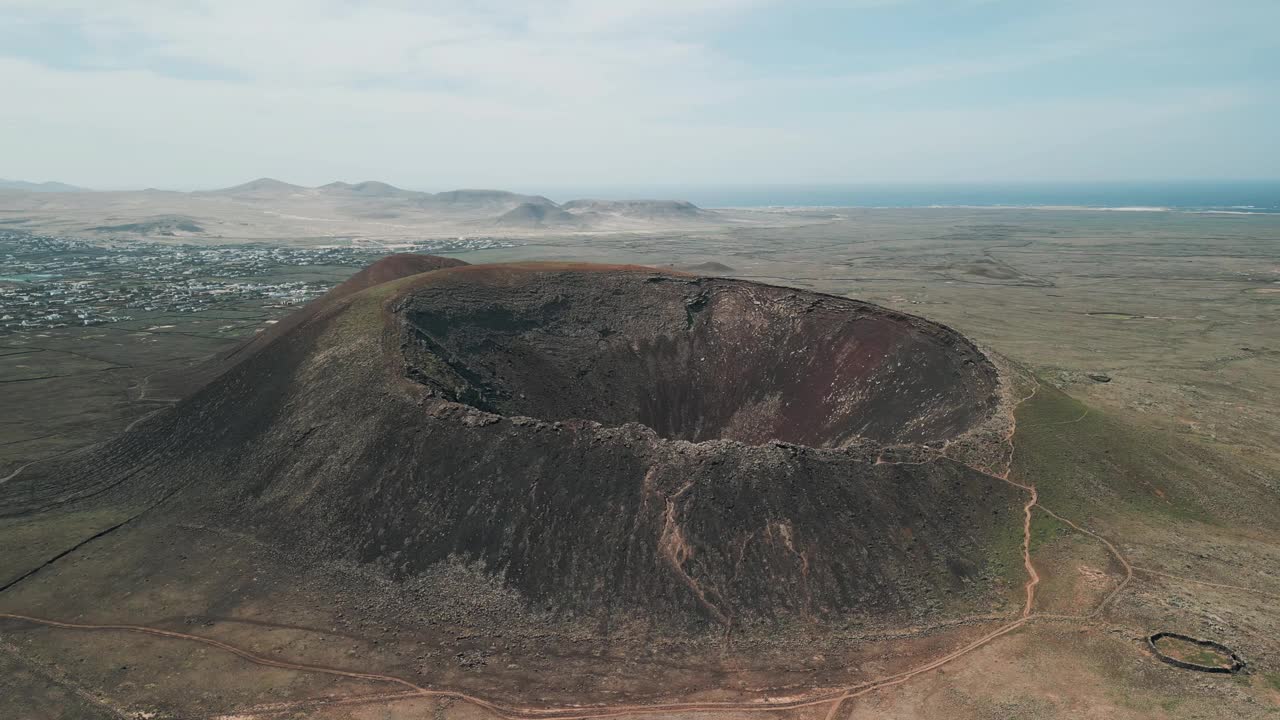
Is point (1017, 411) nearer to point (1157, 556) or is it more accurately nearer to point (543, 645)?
→ point (1157, 556)

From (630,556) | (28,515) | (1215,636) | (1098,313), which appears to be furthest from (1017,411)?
(1098,313)

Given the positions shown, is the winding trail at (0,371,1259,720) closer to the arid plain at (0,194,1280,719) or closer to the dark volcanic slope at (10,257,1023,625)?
→ the arid plain at (0,194,1280,719)

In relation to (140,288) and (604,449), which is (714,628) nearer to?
(604,449)

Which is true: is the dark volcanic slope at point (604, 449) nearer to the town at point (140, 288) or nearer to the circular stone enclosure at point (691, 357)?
the circular stone enclosure at point (691, 357)

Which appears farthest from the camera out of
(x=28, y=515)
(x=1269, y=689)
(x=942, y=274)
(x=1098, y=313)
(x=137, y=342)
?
(x=942, y=274)

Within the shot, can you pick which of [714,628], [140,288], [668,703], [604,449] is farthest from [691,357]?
[140,288]
